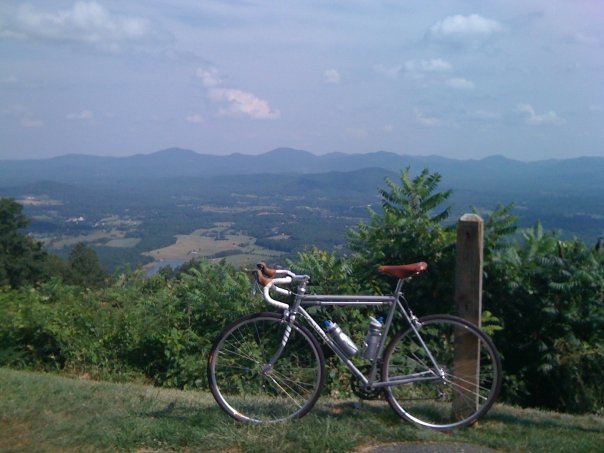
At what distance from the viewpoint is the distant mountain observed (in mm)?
38031

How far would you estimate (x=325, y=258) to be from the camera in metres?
8.27

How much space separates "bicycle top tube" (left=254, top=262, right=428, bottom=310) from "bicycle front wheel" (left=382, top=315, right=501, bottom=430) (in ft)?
1.06

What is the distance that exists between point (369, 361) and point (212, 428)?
1208 mm

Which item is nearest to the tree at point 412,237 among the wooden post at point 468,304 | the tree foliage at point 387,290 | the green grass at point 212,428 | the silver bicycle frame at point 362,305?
the tree foliage at point 387,290

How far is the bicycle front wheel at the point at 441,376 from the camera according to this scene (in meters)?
5.31

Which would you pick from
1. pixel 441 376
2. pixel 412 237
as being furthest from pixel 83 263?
pixel 441 376

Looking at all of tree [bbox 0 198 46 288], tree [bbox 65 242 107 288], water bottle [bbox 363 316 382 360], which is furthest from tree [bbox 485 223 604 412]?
tree [bbox 0 198 46 288]

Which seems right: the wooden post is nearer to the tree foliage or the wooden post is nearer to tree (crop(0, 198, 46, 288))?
the tree foliage

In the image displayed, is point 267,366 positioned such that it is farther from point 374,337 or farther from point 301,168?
point 301,168

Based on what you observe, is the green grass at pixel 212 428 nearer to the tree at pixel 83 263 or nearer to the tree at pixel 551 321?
the tree at pixel 551 321

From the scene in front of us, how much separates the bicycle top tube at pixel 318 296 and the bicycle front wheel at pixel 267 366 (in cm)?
18

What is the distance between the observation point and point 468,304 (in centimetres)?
547

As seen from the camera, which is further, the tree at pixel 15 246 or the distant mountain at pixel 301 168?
the distant mountain at pixel 301 168

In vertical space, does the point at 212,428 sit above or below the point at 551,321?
below
